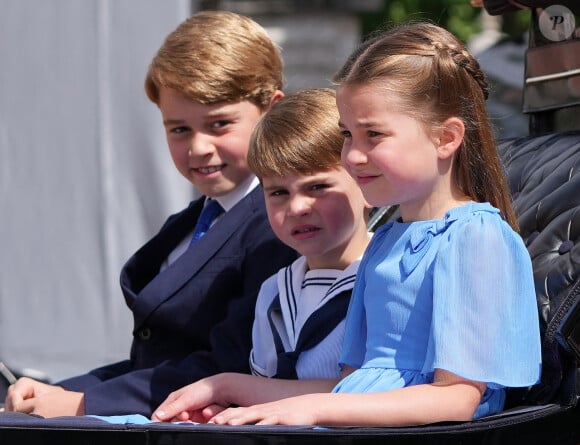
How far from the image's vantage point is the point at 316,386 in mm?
2217

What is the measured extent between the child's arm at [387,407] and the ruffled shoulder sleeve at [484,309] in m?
0.03

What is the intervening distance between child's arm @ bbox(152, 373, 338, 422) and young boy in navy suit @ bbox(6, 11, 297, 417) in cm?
25

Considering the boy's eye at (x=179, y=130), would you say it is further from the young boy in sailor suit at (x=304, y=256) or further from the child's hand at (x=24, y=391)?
the child's hand at (x=24, y=391)

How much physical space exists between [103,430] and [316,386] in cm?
57

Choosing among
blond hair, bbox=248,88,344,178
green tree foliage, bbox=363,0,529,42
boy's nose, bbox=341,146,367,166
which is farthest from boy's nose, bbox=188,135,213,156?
green tree foliage, bbox=363,0,529,42

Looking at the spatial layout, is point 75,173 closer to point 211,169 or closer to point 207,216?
point 207,216

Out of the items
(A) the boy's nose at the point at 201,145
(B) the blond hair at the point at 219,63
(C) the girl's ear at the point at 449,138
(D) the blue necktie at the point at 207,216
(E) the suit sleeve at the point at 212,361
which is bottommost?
(E) the suit sleeve at the point at 212,361

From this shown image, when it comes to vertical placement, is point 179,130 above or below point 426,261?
above

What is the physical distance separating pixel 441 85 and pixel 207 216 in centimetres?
98

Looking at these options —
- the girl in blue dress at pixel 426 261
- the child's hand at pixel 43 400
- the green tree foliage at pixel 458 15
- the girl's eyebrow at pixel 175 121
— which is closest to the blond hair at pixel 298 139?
the girl in blue dress at pixel 426 261

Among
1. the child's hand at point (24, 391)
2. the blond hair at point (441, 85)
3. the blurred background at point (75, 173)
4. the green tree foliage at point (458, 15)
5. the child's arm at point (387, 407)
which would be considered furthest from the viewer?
the green tree foliage at point (458, 15)

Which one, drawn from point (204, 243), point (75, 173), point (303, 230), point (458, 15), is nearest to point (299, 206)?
point (303, 230)

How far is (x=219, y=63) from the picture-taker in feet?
8.80

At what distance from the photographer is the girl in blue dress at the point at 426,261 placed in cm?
188
